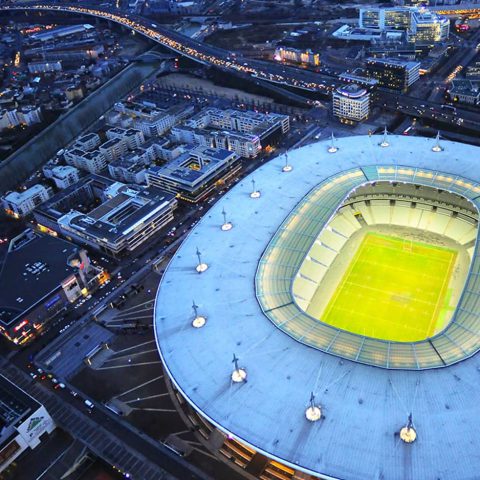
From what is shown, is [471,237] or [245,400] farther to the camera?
[471,237]

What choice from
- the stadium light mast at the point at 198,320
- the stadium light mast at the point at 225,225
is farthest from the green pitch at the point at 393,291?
the stadium light mast at the point at 198,320

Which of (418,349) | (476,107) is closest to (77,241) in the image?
(418,349)

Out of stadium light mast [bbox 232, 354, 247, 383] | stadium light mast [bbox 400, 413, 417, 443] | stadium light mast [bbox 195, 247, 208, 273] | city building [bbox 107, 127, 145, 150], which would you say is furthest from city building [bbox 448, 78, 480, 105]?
stadium light mast [bbox 232, 354, 247, 383]

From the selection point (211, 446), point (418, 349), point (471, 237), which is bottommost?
point (211, 446)

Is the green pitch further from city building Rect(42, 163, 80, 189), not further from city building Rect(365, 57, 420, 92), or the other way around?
city building Rect(365, 57, 420, 92)

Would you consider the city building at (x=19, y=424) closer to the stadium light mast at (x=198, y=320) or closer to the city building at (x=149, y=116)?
the stadium light mast at (x=198, y=320)

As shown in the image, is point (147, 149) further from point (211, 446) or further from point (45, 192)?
point (211, 446)
